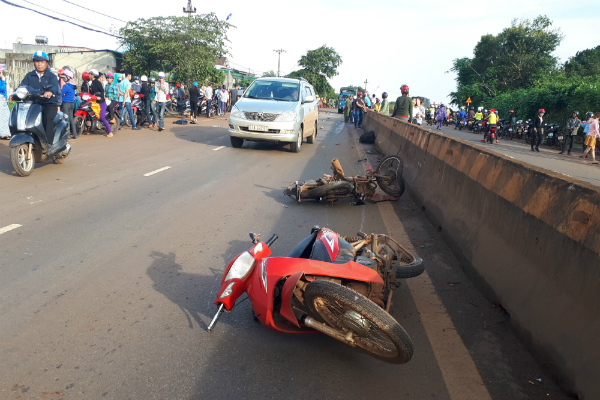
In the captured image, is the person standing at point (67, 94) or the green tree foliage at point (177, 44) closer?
the person standing at point (67, 94)

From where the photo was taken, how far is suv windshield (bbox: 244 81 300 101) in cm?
1399

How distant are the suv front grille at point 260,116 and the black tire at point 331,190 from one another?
5931 mm

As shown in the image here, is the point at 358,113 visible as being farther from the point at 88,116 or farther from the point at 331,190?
the point at 331,190

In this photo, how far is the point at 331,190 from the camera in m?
7.37

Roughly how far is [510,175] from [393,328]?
7.88ft

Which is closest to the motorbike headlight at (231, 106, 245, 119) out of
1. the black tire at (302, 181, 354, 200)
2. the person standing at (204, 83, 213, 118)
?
the black tire at (302, 181, 354, 200)

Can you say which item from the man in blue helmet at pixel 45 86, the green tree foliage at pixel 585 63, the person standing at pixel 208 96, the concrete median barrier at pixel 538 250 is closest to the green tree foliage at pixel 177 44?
the person standing at pixel 208 96

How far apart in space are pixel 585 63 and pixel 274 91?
63.5 m

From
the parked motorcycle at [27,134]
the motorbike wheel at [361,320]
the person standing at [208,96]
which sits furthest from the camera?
the person standing at [208,96]

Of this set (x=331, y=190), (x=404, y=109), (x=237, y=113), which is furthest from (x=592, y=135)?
(x=331, y=190)

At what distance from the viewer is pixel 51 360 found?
2.96 metres

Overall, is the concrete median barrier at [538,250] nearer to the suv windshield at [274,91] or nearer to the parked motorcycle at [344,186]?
the parked motorcycle at [344,186]

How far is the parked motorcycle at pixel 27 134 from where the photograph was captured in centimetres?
805

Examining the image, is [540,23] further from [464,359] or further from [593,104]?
[464,359]
